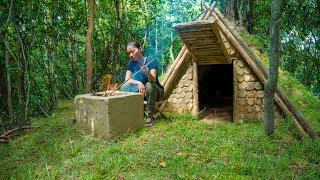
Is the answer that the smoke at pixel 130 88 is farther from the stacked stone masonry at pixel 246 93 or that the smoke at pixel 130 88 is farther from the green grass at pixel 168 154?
the stacked stone masonry at pixel 246 93

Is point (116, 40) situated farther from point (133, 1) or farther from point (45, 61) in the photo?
point (45, 61)

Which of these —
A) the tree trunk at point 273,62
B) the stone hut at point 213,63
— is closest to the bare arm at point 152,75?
the stone hut at point 213,63

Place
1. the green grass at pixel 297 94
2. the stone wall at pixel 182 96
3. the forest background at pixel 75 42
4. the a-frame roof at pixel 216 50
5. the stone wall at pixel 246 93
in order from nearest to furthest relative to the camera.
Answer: the a-frame roof at pixel 216 50
the stone wall at pixel 246 93
the green grass at pixel 297 94
the stone wall at pixel 182 96
the forest background at pixel 75 42

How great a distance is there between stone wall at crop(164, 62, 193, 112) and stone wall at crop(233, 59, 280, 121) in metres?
1.01

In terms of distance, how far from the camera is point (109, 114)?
18.5ft

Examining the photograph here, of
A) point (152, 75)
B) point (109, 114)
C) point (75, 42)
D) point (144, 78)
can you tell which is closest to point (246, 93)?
point (152, 75)

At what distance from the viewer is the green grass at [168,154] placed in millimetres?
4344

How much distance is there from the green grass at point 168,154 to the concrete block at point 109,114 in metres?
0.15

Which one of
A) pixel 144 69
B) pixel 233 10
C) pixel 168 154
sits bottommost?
pixel 168 154

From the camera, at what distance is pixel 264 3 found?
42.4 ft

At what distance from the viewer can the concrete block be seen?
5.67 meters

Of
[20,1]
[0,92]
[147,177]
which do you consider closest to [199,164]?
[147,177]

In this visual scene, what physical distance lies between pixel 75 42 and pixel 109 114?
562cm

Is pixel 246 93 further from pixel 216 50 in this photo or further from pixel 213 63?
pixel 216 50
